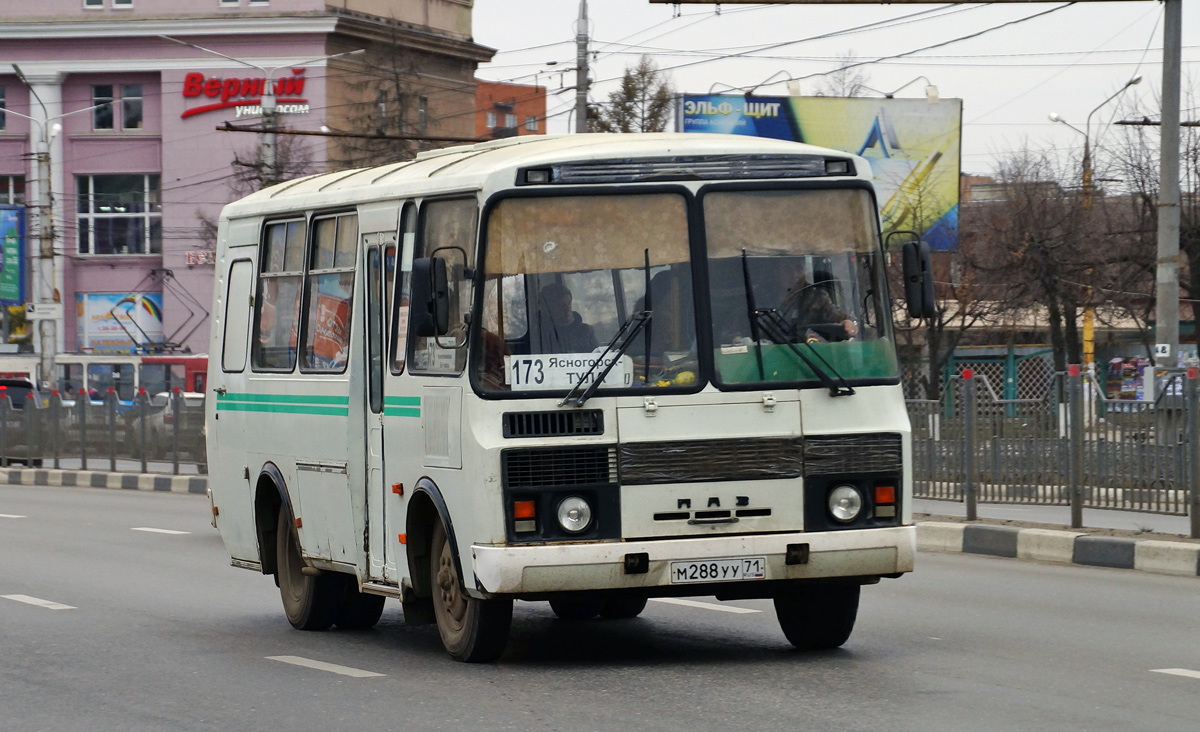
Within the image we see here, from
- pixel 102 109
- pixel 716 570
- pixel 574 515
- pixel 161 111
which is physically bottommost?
pixel 716 570

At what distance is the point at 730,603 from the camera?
11.5 m

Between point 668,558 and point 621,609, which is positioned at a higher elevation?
point 668,558

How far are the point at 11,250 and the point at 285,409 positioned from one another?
5131 cm

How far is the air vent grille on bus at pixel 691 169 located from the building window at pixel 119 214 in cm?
5420

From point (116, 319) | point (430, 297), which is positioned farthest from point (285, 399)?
point (116, 319)

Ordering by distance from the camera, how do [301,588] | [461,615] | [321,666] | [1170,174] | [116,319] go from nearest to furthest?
1. [461,615]
2. [321,666]
3. [301,588]
4. [1170,174]
5. [116,319]

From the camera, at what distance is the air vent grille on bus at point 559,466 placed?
26.5 ft

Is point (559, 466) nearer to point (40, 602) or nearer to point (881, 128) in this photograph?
point (40, 602)

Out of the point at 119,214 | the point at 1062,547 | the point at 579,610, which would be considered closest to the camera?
the point at 579,610

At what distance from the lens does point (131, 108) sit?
60.7m

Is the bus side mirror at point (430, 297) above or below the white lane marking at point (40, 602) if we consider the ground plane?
above

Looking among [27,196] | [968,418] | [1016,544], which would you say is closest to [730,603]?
[1016,544]

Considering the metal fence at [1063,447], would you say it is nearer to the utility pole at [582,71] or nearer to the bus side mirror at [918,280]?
the bus side mirror at [918,280]

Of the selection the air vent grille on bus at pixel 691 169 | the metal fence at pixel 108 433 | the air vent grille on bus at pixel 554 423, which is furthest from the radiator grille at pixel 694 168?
the metal fence at pixel 108 433
